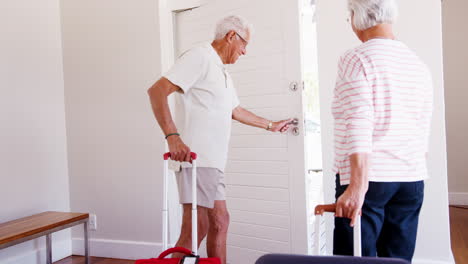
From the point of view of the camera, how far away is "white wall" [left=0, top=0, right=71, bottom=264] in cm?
275

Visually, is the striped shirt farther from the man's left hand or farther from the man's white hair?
the man's left hand

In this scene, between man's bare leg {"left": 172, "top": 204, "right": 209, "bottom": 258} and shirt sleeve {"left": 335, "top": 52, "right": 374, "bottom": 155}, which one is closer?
shirt sleeve {"left": 335, "top": 52, "right": 374, "bottom": 155}

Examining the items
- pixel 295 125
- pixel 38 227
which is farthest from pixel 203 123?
pixel 38 227

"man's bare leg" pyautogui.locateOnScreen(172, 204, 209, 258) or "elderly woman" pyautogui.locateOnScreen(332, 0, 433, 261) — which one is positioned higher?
"elderly woman" pyautogui.locateOnScreen(332, 0, 433, 261)

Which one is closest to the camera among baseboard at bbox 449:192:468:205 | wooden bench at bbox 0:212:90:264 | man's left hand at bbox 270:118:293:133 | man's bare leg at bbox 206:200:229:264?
man's bare leg at bbox 206:200:229:264

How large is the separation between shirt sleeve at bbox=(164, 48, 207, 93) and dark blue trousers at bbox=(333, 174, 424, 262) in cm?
75

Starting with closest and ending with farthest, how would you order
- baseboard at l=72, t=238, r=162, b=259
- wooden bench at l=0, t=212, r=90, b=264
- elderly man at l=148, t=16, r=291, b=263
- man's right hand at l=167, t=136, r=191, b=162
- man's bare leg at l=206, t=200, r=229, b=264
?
1. man's right hand at l=167, t=136, r=191, b=162
2. elderly man at l=148, t=16, r=291, b=263
3. man's bare leg at l=206, t=200, r=229, b=264
4. wooden bench at l=0, t=212, r=90, b=264
5. baseboard at l=72, t=238, r=162, b=259

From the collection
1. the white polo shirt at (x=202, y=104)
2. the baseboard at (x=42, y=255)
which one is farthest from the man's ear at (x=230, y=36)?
the baseboard at (x=42, y=255)

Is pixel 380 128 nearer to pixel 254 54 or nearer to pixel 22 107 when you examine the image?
pixel 254 54

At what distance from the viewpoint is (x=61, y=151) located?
3205 millimetres

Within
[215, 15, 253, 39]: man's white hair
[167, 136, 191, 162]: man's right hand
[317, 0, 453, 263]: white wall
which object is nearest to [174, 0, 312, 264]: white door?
[317, 0, 453, 263]: white wall

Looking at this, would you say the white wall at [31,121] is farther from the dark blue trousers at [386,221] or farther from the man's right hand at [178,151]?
the dark blue trousers at [386,221]

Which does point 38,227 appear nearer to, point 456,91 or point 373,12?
point 373,12

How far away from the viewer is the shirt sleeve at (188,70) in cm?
170
